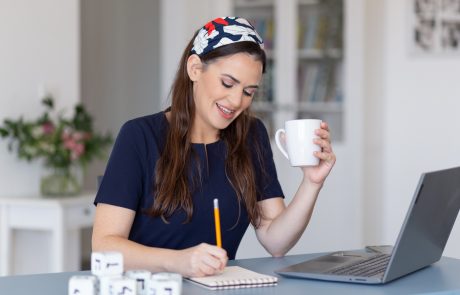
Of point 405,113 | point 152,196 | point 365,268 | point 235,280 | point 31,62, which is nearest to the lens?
point 235,280

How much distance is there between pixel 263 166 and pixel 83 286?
0.93 m

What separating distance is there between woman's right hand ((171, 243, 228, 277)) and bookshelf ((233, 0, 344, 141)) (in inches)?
130

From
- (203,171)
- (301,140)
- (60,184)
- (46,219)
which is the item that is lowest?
(46,219)

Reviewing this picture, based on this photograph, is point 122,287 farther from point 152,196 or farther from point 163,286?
point 152,196

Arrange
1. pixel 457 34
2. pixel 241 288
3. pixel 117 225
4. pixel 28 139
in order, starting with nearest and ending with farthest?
1. pixel 241 288
2. pixel 117 225
3. pixel 28 139
4. pixel 457 34

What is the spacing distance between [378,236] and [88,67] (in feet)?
7.89

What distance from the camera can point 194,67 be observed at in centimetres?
203

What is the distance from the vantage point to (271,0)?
4961mm

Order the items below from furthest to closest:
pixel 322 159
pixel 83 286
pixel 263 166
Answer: pixel 263 166 → pixel 322 159 → pixel 83 286

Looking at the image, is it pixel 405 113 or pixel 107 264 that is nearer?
pixel 107 264

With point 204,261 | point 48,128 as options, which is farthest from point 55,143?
point 204,261

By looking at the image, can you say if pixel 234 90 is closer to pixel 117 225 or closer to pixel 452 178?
pixel 117 225

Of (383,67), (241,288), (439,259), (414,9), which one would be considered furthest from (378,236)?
(241,288)

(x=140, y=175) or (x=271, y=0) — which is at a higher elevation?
(x=271, y=0)
